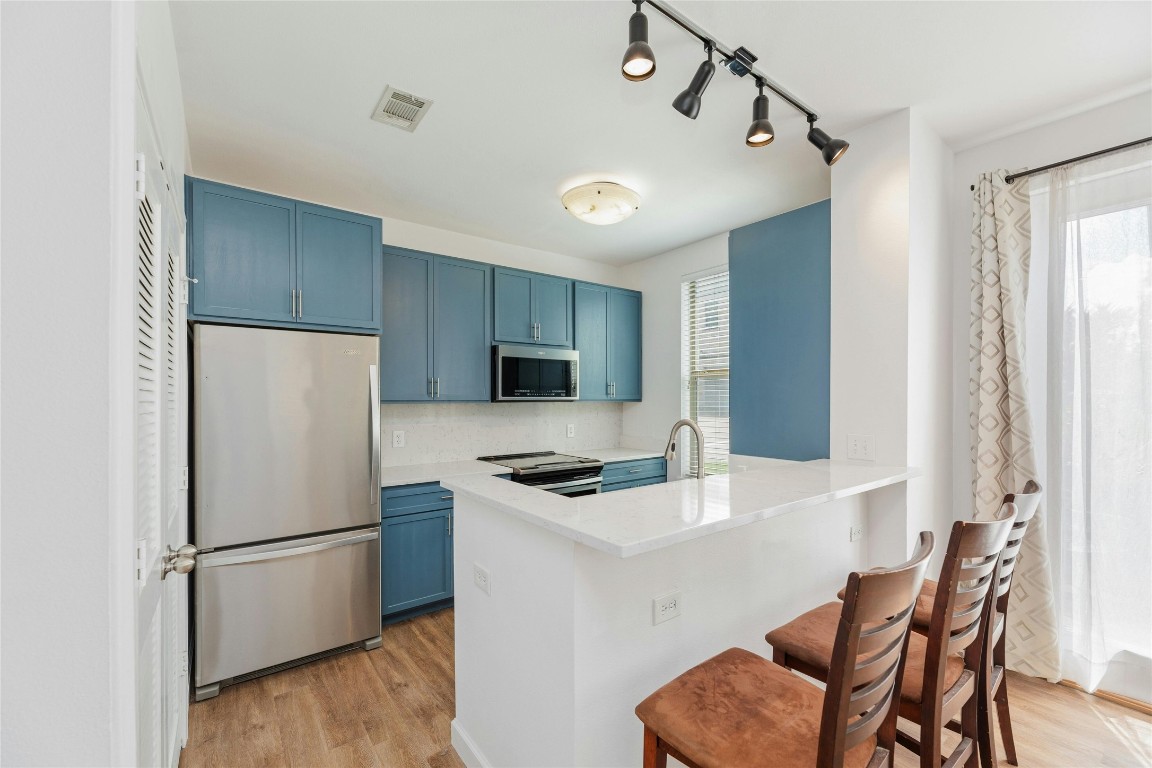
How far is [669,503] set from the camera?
1.53m

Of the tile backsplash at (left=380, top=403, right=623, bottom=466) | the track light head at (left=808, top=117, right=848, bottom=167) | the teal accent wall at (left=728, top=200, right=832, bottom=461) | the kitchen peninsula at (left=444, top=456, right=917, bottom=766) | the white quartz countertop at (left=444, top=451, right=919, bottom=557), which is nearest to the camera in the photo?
the white quartz countertop at (left=444, top=451, right=919, bottom=557)

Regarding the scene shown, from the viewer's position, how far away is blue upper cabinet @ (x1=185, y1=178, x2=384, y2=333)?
2324 millimetres

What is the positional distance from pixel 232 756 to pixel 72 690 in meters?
1.65

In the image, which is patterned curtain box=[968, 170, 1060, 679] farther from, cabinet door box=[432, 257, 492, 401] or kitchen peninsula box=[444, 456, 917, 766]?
cabinet door box=[432, 257, 492, 401]

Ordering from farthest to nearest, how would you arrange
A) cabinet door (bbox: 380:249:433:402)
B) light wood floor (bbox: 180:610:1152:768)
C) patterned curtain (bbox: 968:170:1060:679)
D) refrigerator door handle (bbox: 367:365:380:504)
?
cabinet door (bbox: 380:249:433:402) → refrigerator door handle (bbox: 367:365:380:504) → patterned curtain (bbox: 968:170:1060:679) → light wood floor (bbox: 180:610:1152:768)

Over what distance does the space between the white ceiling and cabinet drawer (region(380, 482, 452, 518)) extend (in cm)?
189

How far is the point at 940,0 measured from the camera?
5.27ft

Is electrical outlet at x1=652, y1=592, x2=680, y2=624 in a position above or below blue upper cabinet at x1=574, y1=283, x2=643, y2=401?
below

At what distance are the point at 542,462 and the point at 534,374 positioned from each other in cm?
72

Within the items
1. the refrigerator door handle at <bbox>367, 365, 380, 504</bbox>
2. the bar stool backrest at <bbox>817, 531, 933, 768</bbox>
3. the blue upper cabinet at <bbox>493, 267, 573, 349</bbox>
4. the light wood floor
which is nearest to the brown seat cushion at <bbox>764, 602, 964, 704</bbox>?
the bar stool backrest at <bbox>817, 531, 933, 768</bbox>

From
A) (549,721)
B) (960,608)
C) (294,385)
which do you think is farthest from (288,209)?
(960,608)

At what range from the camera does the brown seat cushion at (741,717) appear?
42.0 inches

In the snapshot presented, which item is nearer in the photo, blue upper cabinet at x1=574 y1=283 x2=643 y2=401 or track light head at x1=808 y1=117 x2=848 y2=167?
track light head at x1=808 y1=117 x2=848 y2=167

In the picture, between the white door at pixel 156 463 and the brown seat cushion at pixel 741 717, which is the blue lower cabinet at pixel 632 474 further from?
the white door at pixel 156 463
